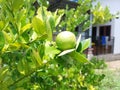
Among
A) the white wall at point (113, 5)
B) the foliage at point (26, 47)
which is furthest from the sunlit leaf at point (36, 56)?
the white wall at point (113, 5)

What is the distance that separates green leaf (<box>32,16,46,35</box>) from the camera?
93 cm

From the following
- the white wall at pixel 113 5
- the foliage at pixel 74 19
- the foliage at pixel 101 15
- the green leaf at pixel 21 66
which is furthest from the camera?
the white wall at pixel 113 5

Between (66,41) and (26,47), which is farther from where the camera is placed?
(26,47)

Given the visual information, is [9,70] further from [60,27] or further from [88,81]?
[60,27]

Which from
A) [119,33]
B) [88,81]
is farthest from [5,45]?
[119,33]

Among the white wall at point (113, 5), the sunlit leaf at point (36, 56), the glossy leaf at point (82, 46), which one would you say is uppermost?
the glossy leaf at point (82, 46)

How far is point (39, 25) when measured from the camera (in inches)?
36.8

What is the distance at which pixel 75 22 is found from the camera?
1.99m

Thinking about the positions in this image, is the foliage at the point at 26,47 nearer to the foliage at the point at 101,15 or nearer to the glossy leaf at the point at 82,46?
the glossy leaf at the point at 82,46

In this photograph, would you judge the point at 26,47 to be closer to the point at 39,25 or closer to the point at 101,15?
the point at 39,25

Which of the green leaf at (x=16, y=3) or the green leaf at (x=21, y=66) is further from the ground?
the green leaf at (x=16, y=3)

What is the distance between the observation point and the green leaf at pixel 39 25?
93 centimetres

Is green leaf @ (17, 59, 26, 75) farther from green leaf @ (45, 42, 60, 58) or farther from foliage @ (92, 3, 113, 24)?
foliage @ (92, 3, 113, 24)

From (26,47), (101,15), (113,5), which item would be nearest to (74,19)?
(101,15)
